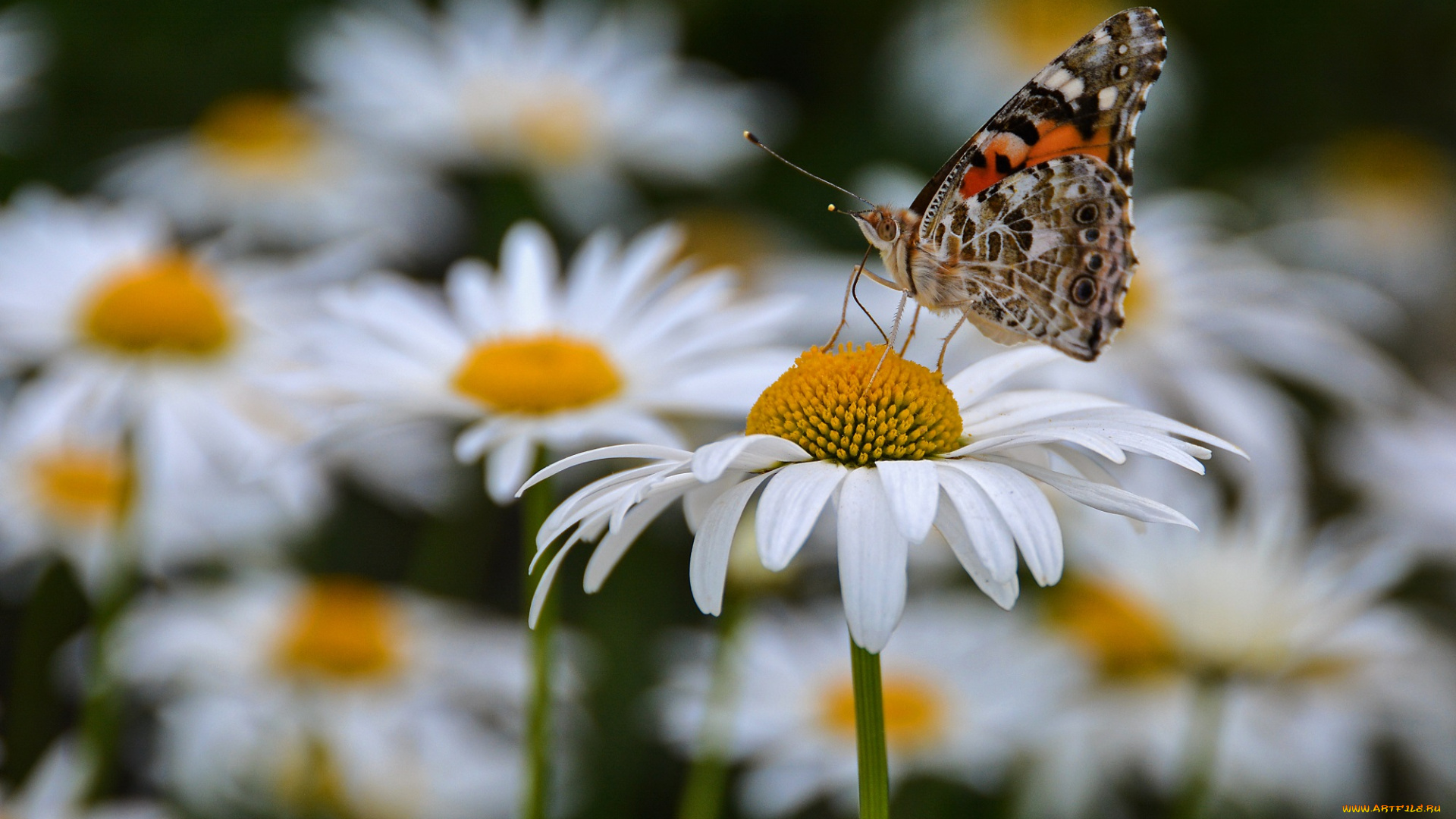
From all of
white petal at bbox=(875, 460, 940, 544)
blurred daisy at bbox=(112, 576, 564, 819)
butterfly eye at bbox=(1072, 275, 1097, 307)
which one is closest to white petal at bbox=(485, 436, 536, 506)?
white petal at bbox=(875, 460, 940, 544)

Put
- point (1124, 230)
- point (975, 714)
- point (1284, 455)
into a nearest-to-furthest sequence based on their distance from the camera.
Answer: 1. point (1124, 230)
2. point (975, 714)
3. point (1284, 455)

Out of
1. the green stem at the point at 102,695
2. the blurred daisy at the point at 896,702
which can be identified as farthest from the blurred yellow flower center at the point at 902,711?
the green stem at the point at 102,695

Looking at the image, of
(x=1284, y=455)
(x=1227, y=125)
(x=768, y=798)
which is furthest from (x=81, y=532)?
(x=1227, y=125)

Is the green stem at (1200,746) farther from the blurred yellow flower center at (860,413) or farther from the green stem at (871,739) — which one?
the green stem at (871,739)

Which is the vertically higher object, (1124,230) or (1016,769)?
(1124,230)

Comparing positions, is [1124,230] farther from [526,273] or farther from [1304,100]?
[1304,100]

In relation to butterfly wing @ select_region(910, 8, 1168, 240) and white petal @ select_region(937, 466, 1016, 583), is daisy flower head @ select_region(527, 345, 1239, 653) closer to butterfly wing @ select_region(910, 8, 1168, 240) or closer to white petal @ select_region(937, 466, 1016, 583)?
white petal @ select_region(937, 466, 1016, 583)
